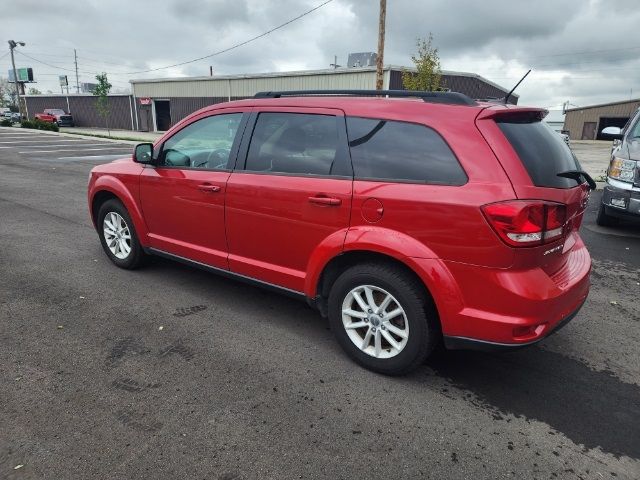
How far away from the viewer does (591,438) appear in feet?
8.25

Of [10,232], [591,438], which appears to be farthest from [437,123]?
[10,232]

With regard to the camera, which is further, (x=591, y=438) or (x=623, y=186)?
(x=623, y=186)

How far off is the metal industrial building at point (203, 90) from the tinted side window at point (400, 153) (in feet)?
74.3

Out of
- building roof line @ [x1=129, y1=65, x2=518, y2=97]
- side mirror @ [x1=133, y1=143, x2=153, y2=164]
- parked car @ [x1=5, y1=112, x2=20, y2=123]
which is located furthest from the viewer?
parked car @ [x1=5, y1=112, x2=20, y2=123]

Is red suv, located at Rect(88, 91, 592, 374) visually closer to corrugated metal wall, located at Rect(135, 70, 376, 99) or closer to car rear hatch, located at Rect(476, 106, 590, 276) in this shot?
car rear hatch, located at Rect(476, 106, 590, 276)

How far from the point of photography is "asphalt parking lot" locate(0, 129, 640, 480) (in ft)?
7.58

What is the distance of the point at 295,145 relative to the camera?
11.1ft

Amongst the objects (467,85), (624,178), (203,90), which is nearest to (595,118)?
(467,85)

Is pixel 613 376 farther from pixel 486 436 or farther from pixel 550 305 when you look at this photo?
pixel 486 436

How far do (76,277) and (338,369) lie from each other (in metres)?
2.99

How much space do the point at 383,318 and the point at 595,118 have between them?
52.6m

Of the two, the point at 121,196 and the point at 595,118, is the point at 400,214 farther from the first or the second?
the point at 595,118

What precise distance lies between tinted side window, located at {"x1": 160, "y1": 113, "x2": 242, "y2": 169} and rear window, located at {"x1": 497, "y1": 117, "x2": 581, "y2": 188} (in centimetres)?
203

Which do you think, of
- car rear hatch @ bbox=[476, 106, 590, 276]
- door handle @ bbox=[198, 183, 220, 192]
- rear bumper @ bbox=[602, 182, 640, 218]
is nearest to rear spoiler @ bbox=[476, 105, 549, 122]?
car rear hatch @ bbox=[476, 106, 590, 276]
